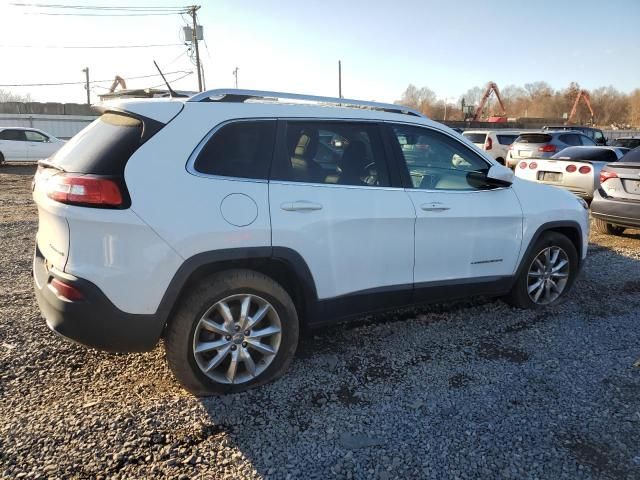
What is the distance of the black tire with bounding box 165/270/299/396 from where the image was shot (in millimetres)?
2744

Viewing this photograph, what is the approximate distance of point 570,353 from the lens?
11.8 feet

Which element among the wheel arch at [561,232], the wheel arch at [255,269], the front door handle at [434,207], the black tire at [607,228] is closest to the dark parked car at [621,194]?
the black tire at [607,228]

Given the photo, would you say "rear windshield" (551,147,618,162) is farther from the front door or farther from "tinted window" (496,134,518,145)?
"tinted window" (496,134,518,145)

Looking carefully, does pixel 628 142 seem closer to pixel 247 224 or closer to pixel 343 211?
pixel 343 211

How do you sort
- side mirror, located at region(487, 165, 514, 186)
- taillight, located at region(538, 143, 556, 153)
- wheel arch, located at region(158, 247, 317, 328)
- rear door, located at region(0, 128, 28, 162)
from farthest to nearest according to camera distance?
1. rear door, located at region(0, 128, 28, 162)
2. taillight, located at region(538, 143, 556, 153)
3. side mirror, located at region(487, 165, 514, 186)
4. wheel arch, located at region(158, 247, 317, 328)

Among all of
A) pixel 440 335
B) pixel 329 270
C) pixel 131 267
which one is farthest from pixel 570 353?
pixel 131 267

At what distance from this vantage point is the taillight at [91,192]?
2488 mm

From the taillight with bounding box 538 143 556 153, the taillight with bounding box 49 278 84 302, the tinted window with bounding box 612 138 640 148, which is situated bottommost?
the taillight with bounding box 49 278 84 302

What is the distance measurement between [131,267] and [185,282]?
0.31 meters

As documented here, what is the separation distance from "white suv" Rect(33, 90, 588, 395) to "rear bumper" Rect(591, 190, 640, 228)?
412 centimetres

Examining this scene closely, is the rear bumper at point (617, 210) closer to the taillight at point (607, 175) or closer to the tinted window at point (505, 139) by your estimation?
the taillight at point (607, 175)

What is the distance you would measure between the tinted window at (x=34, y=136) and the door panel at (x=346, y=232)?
19045 millimetres

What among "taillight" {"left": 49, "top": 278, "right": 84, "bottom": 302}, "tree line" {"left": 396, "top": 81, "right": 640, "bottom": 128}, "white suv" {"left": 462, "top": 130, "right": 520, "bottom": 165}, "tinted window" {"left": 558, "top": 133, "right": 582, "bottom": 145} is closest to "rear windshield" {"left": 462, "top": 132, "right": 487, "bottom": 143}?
"white suv" {"left": 462, "top": 130, "right": 520, "bottom": 165}

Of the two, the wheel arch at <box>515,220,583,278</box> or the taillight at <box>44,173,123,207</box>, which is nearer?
the taillight at <box>44,173,123,207</box>
